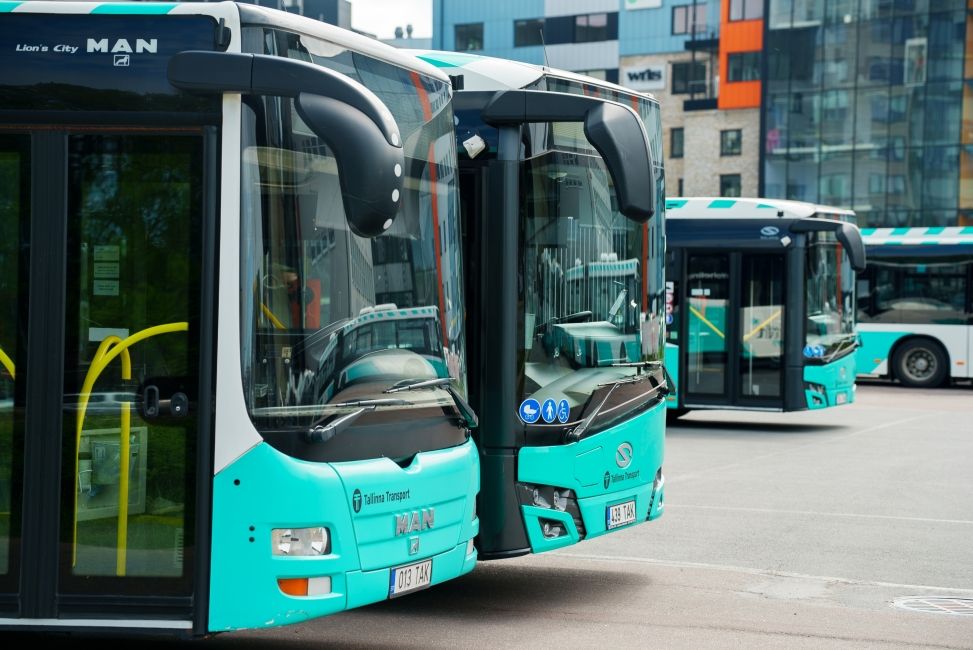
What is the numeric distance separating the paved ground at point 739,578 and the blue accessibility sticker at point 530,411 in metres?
1.09

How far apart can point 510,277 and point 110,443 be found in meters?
2.90

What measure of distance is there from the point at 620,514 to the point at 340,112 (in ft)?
12.8

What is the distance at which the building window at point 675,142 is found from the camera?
73125 millimetres

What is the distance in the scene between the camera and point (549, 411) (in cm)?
853

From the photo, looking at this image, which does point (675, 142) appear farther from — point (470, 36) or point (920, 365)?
point (920, 365)

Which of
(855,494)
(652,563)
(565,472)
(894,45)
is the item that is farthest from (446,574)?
(894,45)

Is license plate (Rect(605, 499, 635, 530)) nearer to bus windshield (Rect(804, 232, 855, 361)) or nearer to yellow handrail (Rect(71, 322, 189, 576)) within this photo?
yellow handrail (Rect(71, 322, 189, 576))

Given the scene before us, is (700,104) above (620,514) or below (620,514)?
above

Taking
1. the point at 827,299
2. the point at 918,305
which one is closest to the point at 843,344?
the point at 827,299

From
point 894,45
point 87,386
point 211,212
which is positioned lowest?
point 87,386

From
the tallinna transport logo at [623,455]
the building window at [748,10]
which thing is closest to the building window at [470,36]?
the building window at [748,10]

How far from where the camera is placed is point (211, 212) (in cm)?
619

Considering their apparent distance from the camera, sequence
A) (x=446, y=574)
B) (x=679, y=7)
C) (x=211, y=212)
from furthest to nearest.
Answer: (x=679, y=7), (x=446, y=574), (x=211, y=212)

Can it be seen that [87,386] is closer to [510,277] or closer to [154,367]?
[154,367]
